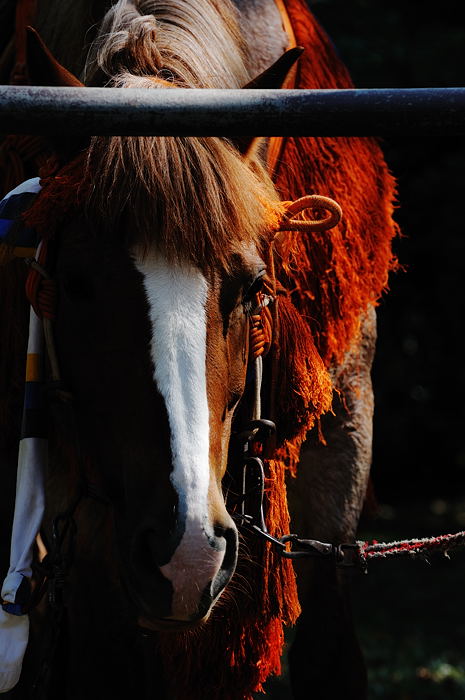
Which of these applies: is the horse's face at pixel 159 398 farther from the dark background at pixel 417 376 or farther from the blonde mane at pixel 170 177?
the dark background at pixel 417 376

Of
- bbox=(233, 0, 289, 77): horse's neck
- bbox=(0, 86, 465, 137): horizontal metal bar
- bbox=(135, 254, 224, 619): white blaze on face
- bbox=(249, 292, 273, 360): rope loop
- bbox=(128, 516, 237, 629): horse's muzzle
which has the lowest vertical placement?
bbox=(128, 516, 237, 629): horse's muzzle

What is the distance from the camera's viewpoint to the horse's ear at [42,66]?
1848 mm

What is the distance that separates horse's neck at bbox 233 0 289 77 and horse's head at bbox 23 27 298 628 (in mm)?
720

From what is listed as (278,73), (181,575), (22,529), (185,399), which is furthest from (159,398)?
(278,73)

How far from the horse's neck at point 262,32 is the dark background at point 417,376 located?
1.38m

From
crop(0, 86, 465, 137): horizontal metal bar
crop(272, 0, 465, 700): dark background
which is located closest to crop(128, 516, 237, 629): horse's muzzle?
crop(0, 86, 465, 137): horizontal metal bar

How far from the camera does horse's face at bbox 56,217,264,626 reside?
165 centimetres

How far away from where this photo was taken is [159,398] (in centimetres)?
169

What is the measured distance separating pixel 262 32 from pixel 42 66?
37.0 inches

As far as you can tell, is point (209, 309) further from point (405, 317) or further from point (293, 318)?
point (405, 317)

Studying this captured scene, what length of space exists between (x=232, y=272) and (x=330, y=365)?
868 millimetres

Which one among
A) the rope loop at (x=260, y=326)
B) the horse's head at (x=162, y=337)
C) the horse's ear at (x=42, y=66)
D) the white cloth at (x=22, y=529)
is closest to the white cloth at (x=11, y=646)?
the white cloth at (x=22, y=529)

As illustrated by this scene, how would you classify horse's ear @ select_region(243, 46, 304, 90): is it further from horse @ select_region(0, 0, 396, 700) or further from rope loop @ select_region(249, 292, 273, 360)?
rope loop @ select_region(249, 292, 273, 360)

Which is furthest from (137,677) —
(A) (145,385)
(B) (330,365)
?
(A) (145,385)
